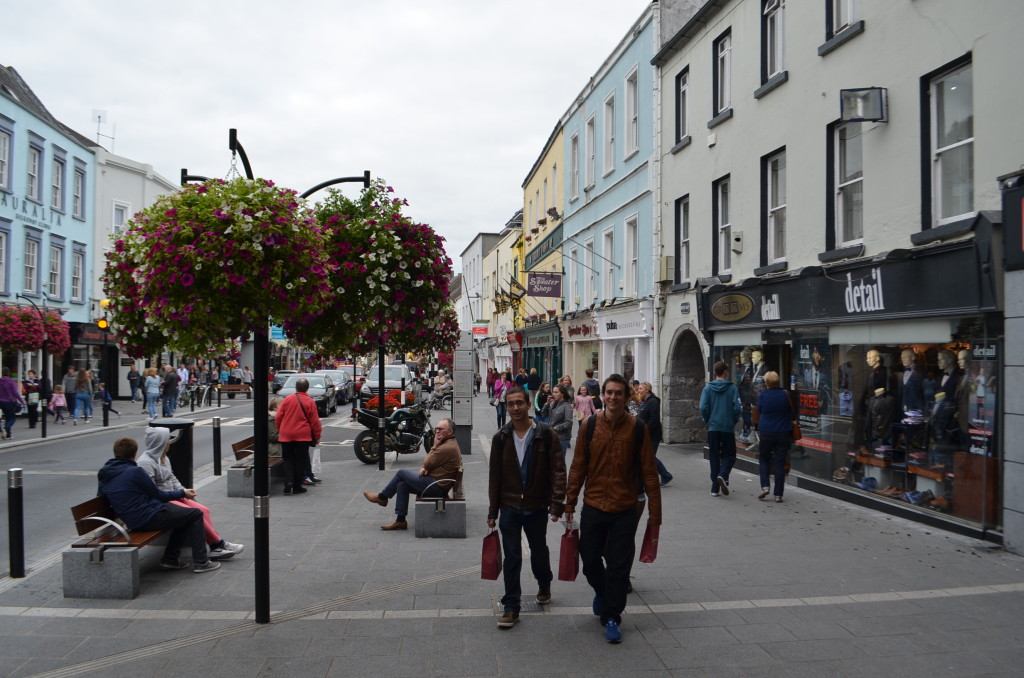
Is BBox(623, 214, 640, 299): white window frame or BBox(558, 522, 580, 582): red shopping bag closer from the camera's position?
BBox(558, 522, 580, 582): red shopping bag

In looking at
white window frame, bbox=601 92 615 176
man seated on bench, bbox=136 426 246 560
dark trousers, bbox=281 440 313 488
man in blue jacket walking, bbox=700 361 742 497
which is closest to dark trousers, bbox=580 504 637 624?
man seated on bench, bbox=136 426 246 560

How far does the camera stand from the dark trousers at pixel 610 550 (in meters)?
5.36

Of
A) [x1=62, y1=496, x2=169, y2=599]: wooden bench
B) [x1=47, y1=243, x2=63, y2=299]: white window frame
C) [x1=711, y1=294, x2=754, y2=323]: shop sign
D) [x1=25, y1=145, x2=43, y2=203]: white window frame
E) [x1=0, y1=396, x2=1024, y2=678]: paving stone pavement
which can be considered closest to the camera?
[x1=0, y1=396, x2=1024, y2=678]: paving stone pavement

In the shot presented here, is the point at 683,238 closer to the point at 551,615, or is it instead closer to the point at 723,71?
the point at 723,71

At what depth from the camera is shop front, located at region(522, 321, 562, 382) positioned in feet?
100

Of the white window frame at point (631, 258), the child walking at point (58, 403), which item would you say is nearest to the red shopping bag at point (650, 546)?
the white window frame at point (631, 258)

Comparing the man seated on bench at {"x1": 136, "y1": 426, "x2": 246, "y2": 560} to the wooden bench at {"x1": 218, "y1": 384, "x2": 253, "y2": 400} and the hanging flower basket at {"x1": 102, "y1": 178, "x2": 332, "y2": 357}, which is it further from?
the wooden bench at {"x1": 218, "y1": 384, "x2": 253, "y2": 400}

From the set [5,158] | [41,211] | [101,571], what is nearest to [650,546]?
[101,571]

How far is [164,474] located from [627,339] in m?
15.3

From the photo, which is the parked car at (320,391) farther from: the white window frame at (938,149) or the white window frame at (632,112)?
the white window frame at (938,149)

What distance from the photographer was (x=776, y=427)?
10.5 metres

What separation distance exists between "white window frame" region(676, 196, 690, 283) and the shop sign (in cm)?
226

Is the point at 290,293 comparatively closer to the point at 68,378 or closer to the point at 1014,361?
the point at 1014,361

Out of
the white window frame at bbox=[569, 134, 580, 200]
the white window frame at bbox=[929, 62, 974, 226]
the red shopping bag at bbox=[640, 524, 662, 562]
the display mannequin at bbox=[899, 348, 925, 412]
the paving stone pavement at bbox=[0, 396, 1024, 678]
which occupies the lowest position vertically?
the paving stone pavement at bbox=[0, 396, 1024, 678]
